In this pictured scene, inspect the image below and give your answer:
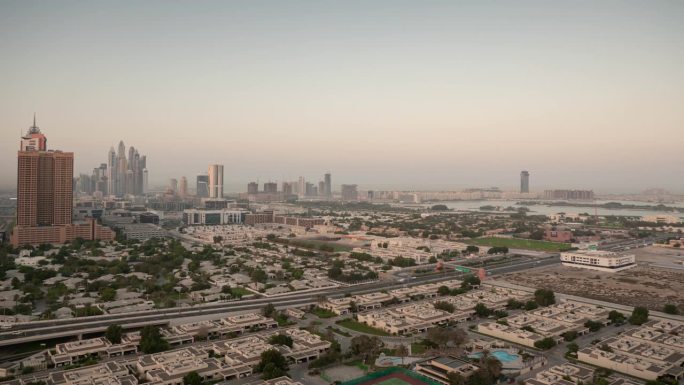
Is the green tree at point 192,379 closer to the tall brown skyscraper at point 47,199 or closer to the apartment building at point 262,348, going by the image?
the apartment building at point 262,348

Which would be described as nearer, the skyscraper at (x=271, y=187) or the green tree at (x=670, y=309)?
the green tree at (x=670, y=309)

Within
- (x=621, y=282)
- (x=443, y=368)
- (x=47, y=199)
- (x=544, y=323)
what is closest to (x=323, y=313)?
(x=443, y=368)

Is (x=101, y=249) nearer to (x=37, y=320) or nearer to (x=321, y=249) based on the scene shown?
(x=321, y=249)

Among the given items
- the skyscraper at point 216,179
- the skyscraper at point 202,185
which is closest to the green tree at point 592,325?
the skyscraper at point 216,179

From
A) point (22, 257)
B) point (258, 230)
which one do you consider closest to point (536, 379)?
point (22, 257)

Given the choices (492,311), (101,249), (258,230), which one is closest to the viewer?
(492,311)
